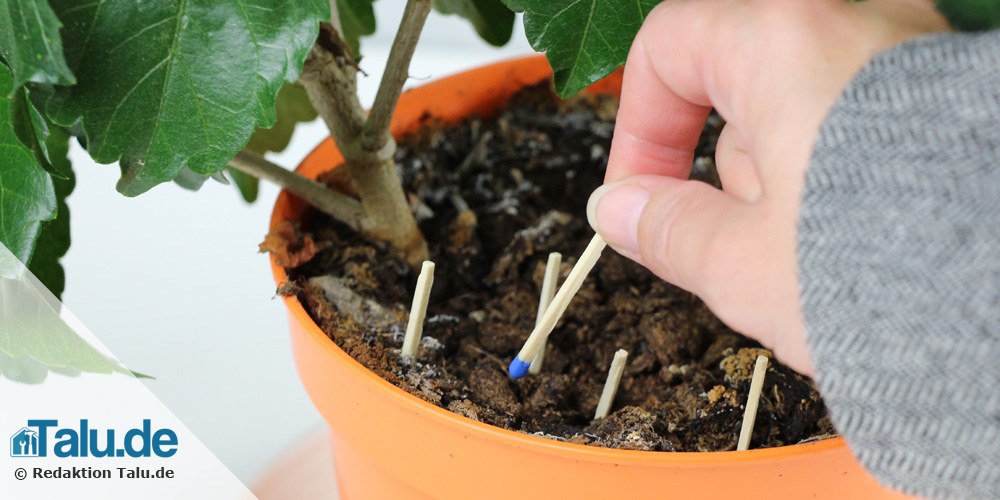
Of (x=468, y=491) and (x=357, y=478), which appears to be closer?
(x=468, y=491)

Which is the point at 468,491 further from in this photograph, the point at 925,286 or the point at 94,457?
the point at 94,457

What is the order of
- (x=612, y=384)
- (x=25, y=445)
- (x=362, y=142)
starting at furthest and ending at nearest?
(x=25, y=445) < (x=362, y=142) < (x=612, y=384)

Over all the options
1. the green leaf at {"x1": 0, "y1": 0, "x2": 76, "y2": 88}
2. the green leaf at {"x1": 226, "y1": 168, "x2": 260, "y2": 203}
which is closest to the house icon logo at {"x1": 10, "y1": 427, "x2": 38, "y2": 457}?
the green leaf at {"x1": 226, "y1": 168, "x2": 260, "y2": 203}

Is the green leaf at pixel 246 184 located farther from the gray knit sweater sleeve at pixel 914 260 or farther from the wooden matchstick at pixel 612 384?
the gray knit sweater sleeve at pixel 914 260

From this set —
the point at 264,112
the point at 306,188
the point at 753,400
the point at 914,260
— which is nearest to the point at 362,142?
the point at 306,188

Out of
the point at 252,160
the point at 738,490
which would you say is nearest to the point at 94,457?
the point at 252,160

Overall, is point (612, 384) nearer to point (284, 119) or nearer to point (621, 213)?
point (621, 213)

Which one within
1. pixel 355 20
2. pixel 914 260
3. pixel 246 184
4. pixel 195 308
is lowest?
pixel 195 308

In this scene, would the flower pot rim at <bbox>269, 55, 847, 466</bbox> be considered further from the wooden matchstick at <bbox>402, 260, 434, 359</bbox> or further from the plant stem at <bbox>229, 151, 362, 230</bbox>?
the plant stem at <bbox>229, 151, 362, 230</bbox>
